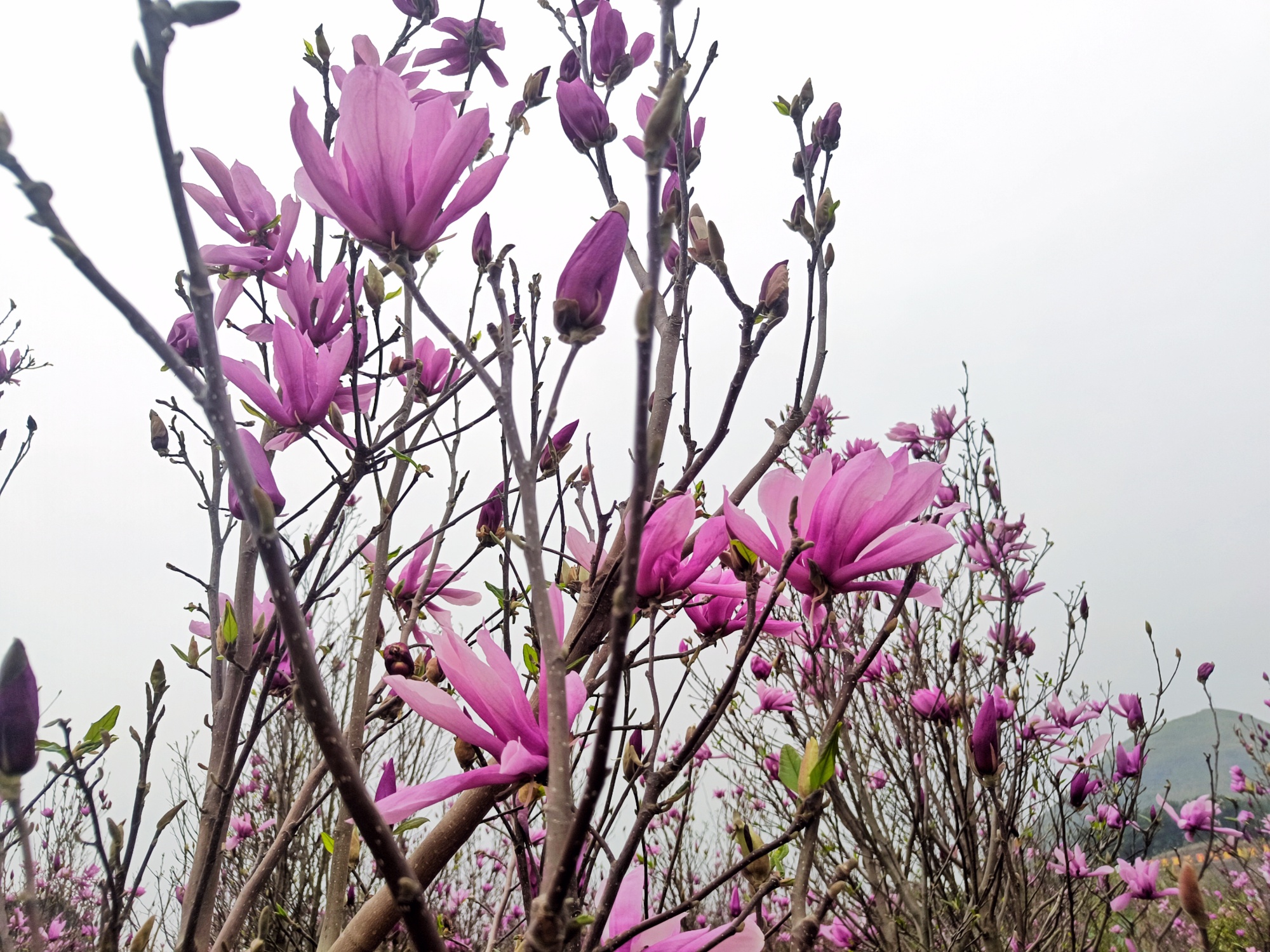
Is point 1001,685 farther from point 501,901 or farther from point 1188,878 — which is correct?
point 501,901

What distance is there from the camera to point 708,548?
2.65 ft

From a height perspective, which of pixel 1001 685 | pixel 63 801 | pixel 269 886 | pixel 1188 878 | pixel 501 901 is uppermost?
pixel 63 801

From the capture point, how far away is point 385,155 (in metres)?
0.67

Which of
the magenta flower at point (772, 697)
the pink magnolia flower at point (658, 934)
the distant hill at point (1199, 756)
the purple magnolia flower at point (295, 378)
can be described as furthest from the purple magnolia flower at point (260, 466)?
the distant hill at point (1199, 756)

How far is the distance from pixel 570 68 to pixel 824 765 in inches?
54.6

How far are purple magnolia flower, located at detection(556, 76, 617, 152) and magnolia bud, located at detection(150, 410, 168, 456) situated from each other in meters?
1.03

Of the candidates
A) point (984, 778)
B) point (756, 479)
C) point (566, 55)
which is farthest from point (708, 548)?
point (566, 55)

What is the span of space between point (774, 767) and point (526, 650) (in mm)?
2536

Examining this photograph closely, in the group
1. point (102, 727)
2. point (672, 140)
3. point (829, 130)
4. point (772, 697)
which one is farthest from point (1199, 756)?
point (102, 727)

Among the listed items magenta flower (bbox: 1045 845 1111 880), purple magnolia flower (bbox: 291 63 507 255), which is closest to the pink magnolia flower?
purple magnolia flower (bbox: 291 63 507 255)

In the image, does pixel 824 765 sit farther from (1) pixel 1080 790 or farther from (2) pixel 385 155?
(1) pixel 1080 790

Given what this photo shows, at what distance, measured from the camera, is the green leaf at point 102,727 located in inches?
30.5

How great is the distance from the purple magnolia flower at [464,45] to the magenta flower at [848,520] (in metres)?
1.28

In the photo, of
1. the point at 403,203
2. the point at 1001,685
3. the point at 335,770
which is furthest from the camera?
the point at 1001,685
